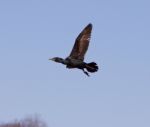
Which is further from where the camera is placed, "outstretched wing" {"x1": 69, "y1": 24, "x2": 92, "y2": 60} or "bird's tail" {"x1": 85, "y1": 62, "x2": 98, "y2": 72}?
"outstretched wing" {"x1": 69, "y1": 24, "x2": 92, "y2": 60}

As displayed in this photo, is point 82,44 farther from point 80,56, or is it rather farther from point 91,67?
point 91,67

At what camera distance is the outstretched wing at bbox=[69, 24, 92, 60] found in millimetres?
30073

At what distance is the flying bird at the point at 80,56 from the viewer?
29141 millimetres

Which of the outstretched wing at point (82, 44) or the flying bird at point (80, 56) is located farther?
the outstretched wing at point (82, 44)

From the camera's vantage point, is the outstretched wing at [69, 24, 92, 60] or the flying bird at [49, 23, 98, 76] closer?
the flying bird at [49, 23, 98, 76]

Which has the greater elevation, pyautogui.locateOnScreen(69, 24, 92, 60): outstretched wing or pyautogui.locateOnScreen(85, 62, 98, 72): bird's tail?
pyautogui.locateOnScreen(69, 24, 92, 60): outstretched wing

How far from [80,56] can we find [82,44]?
57cm

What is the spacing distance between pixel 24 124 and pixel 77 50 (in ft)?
408

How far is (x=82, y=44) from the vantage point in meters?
30.4

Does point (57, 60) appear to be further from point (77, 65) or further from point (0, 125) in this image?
point (0, 125)

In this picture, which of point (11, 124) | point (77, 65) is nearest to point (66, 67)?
point (77, 65)

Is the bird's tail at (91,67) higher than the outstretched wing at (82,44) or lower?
lower

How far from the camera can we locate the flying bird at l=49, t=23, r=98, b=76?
95.6 ft

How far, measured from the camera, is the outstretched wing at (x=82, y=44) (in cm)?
3007
